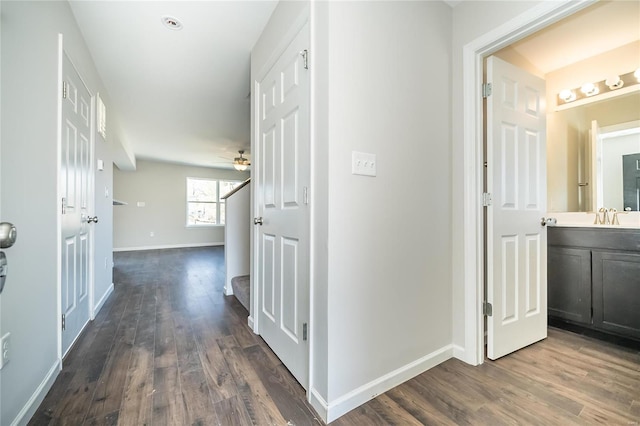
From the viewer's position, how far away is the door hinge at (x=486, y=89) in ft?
5.59

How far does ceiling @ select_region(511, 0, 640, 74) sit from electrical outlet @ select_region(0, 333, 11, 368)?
3541mm

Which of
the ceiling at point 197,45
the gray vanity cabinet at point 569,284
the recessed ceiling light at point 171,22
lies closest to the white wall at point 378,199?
the ceiling at point 197,45

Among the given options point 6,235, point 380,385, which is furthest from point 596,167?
point 6,235

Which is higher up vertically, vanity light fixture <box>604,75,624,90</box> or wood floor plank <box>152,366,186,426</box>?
vanity light fixture <box>604,75,624,90</box>

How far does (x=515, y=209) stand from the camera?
1.81 m

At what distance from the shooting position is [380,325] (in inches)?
55.1

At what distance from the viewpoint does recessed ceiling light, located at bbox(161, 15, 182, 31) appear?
6.35 feet

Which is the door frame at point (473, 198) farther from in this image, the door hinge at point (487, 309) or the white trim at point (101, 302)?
the white trim at point (101, 302)

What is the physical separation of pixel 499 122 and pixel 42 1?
2.72 m

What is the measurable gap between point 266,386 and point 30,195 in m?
1.53

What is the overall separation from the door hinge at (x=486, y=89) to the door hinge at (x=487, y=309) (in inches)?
52.4

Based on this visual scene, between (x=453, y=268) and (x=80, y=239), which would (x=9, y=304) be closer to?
(x=80, y=239)

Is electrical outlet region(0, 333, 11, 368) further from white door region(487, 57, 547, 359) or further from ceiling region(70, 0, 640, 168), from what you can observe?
white door region(487, 57, 547, 359)

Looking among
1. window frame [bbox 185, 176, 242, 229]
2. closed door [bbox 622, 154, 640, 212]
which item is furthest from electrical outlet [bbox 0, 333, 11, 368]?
window frame [bbox 185, 176, 242, 229]
